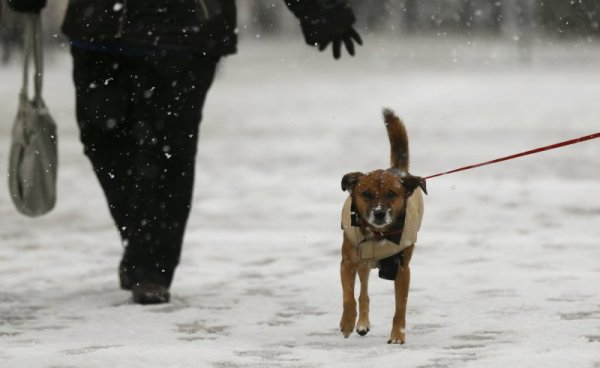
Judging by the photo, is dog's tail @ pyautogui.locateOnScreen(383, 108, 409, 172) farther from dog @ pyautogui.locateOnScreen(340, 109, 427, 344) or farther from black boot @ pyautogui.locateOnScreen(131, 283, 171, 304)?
black boot @ pyautogui.locateOnScreen(131, 283, 171, 304)

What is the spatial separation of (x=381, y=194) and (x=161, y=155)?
1.57 metres

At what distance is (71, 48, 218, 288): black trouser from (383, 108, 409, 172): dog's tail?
46.6 inches

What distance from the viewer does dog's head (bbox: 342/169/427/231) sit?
15.9 feet

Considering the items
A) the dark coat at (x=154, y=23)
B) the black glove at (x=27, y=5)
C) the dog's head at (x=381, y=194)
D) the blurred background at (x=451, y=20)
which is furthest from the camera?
the blurred background at (x=451, y=20)

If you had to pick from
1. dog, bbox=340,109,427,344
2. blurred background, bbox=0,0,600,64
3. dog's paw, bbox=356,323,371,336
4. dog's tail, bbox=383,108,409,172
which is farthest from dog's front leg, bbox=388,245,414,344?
blurred background, bbox=0,0,600,64

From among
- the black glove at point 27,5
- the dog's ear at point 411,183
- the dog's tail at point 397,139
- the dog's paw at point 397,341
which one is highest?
the black glove at point 27,5

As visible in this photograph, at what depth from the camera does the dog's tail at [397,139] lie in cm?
523

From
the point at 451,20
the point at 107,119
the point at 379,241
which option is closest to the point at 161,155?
the point at 107,119

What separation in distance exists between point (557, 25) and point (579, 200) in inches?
1719

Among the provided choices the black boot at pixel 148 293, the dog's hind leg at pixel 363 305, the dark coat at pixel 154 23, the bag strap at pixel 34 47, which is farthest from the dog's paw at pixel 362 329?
the bag strap at pixel 34 47

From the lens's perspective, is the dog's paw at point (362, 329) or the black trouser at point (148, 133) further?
the black trouser at point (148, 133)

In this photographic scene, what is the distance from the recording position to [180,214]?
627cm

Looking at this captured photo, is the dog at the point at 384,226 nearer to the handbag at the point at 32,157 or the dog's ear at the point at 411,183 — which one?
the dog's ear at the point at 411,183

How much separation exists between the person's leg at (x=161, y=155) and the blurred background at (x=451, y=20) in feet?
91.1
